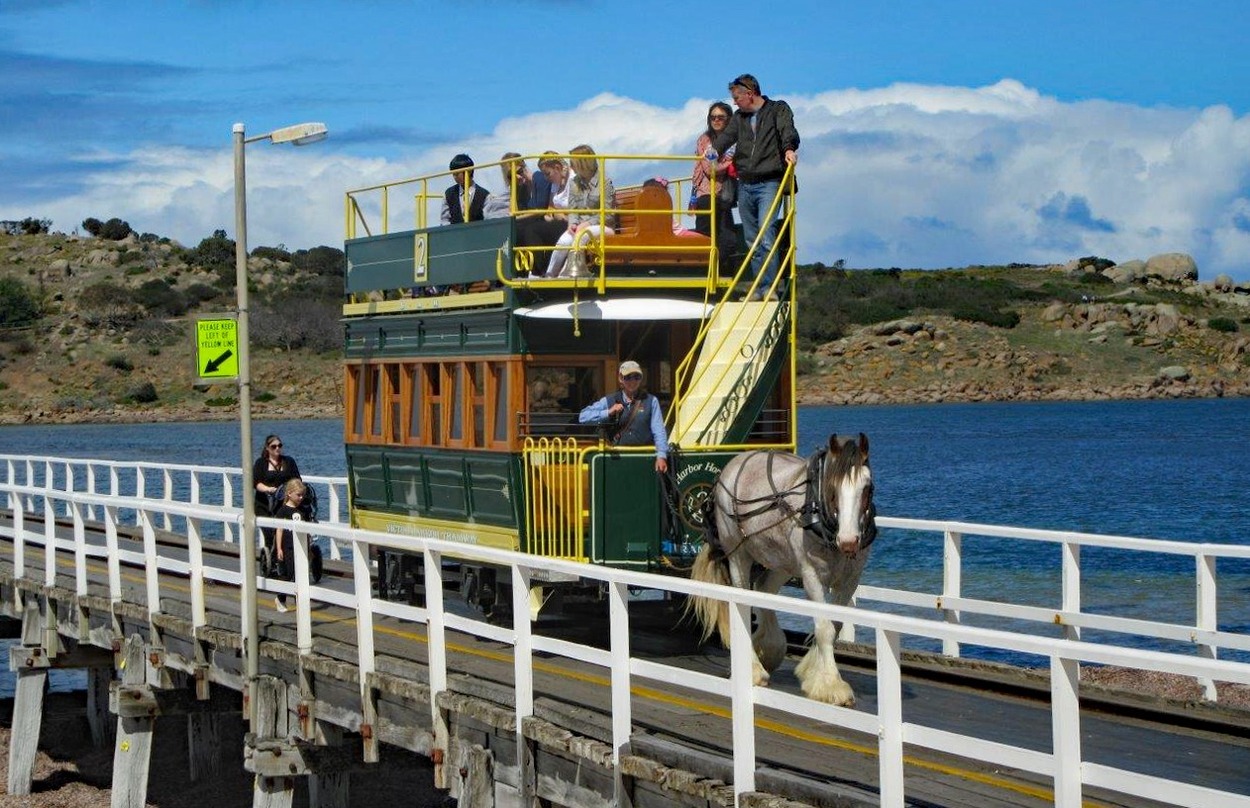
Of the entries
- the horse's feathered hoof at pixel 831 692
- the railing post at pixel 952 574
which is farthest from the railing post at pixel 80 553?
the horse's feathered hoof at pixel 831 692

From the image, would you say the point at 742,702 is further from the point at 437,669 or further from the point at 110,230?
the point at 110,230

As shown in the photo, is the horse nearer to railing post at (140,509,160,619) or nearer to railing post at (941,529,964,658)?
railing post at (941,529,964,658)

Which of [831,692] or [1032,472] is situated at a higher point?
[831,692]

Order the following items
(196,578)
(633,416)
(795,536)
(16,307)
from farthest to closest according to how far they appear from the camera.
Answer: (16,307)
(196,578)
(633,416)
(795,536)

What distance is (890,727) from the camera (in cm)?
895

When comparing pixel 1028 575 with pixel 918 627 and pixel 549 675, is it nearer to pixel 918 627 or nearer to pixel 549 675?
pixel 549 675

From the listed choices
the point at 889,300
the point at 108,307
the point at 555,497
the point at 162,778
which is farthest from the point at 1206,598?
the point at 889,300

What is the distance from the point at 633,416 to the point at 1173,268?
15034cm

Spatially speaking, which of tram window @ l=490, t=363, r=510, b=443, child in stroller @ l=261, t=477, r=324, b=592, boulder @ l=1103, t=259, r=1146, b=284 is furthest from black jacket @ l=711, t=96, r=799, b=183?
boulder @ l=1103, t=259, r=1146, b=284

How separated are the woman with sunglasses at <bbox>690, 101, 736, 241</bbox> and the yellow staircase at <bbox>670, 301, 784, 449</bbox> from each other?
3.68 ft

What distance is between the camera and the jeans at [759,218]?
16.4 meters

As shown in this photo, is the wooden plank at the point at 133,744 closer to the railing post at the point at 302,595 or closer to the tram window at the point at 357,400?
the tram window at the point at 357,400

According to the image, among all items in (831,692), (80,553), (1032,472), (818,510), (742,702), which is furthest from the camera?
(1032,472)

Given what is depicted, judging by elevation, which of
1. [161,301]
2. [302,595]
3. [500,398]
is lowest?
[302,595]
